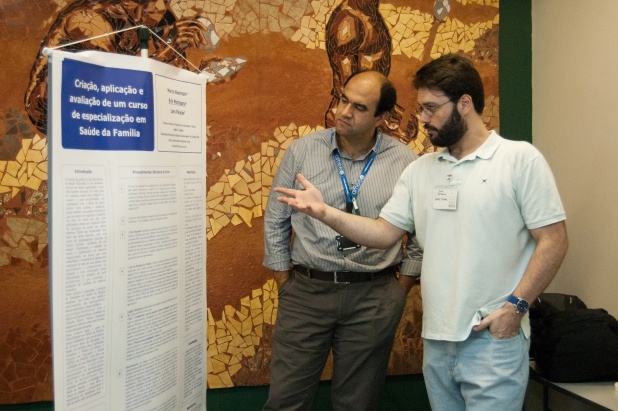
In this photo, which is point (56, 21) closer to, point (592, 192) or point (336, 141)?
point (336, 141)

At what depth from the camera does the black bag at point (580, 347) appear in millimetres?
2352

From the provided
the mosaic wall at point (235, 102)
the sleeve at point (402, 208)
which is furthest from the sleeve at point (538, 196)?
the mosaic wall at point (235, 102)

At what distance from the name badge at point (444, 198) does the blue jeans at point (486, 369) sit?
434 millimetres

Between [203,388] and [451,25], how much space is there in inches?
90.7

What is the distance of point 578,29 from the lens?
291 centimetres

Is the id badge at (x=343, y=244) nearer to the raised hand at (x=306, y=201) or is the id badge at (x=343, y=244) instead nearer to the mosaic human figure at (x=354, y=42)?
the raised hand at (x=306, y=201)

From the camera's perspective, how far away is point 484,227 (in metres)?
1.94

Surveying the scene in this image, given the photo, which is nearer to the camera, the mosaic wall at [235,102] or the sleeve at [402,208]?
the sleeve at [402,208]

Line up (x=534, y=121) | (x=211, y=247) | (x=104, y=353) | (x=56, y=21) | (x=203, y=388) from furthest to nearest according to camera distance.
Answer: (x=534, y=121)
(x=211, y=247)
(x=56, y=21)
(x=203, y=388)
(x=104, y=353)

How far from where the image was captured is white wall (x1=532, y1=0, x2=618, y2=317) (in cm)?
266

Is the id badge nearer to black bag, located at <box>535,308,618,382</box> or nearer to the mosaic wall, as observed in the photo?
Result: the mosaic wall

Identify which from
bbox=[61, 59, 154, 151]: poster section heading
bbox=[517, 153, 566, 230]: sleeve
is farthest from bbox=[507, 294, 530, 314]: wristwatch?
bbox=[61, 59, 154, 151]: poster section heading

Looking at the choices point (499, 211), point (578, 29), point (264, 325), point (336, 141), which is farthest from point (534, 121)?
point (264, 325)

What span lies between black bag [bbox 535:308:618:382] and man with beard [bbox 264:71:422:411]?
0.66 m
